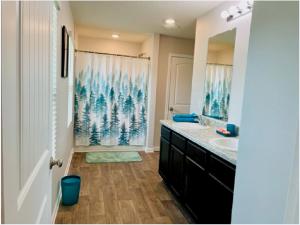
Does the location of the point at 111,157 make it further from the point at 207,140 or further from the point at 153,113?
the point at 207,140

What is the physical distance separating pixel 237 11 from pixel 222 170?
68.0 inches

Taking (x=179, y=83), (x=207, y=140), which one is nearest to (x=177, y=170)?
(x=207, y=140)

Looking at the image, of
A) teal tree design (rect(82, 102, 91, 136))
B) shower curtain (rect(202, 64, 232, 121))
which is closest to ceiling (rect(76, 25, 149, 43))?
teal tree design (rect(82, 102, 91, 136))

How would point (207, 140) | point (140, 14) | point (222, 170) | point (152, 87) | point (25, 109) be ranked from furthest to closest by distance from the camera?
point (152, 87) → point (140, 14) → point (207, 140) → point (222, 170) → point (25, 109)

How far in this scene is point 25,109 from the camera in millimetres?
737

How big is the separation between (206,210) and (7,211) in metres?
1.85

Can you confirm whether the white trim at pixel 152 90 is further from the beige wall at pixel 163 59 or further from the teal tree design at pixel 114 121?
the teal tree design at pixel 114 121

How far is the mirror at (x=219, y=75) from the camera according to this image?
2.74 metres

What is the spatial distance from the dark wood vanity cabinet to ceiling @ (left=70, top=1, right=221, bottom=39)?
5.42 ft

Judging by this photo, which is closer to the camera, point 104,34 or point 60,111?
point 60,111

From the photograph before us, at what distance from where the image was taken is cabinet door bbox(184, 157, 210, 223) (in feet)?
6.97

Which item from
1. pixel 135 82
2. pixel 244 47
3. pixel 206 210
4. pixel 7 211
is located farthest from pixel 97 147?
pixel 7 211

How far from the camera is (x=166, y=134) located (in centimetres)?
→ 319

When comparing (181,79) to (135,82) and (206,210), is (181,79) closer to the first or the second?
(135,82)
